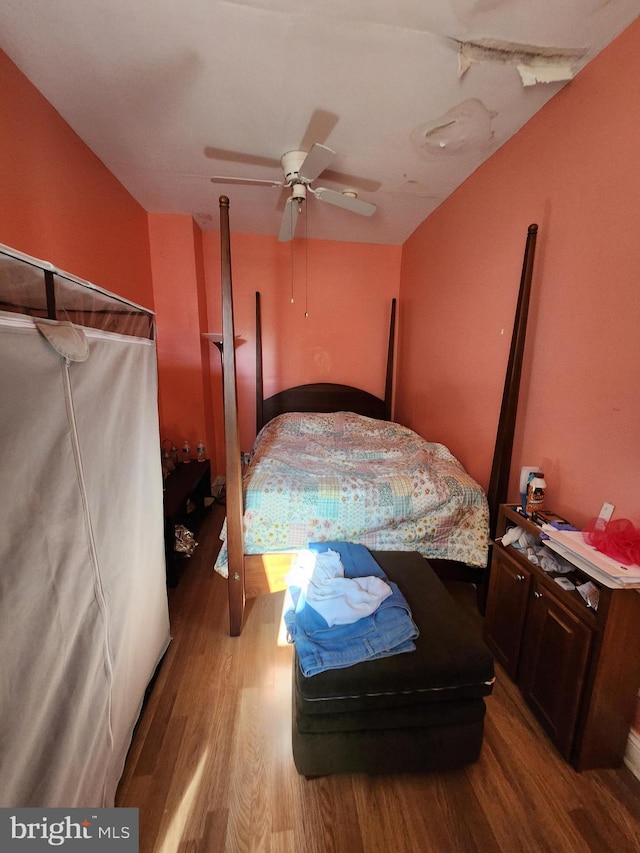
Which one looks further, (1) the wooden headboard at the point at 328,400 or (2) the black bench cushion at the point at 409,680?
(1) the wooden headboard at the point at 328,400

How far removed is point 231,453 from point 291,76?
1.74 meters

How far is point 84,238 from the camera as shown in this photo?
1.96 metres

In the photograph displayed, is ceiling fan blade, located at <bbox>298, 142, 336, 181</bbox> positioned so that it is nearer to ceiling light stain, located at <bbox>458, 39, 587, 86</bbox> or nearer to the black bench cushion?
ceiling light stain, located at <bbox>458, 39, 587, 86</bbox>

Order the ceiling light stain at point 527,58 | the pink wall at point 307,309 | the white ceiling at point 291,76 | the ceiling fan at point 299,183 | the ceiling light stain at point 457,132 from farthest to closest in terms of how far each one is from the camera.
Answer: the pink wall at point 307,309
the ceiling fan at point 299,183
the ceiling light stain at point 457,132
the ceiling light stain at point 527,58
the white ceiling at point 291,76

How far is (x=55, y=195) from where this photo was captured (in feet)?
5.59

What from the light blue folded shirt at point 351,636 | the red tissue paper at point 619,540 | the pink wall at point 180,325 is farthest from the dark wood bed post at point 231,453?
the pink wall at point 180,325

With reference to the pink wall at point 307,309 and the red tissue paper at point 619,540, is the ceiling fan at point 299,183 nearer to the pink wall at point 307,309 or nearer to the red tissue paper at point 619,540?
the pink wall at point 307,309

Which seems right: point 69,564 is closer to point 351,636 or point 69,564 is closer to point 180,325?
point 351,636

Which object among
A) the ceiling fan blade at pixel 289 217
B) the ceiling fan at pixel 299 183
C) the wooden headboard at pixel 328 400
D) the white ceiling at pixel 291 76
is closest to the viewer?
the white ceiling at pixel 291 76

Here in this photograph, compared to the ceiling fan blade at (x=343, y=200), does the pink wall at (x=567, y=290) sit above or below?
below

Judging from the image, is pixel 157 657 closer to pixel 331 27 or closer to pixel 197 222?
pixel 331 27

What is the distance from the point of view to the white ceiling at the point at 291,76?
4.05 ft
